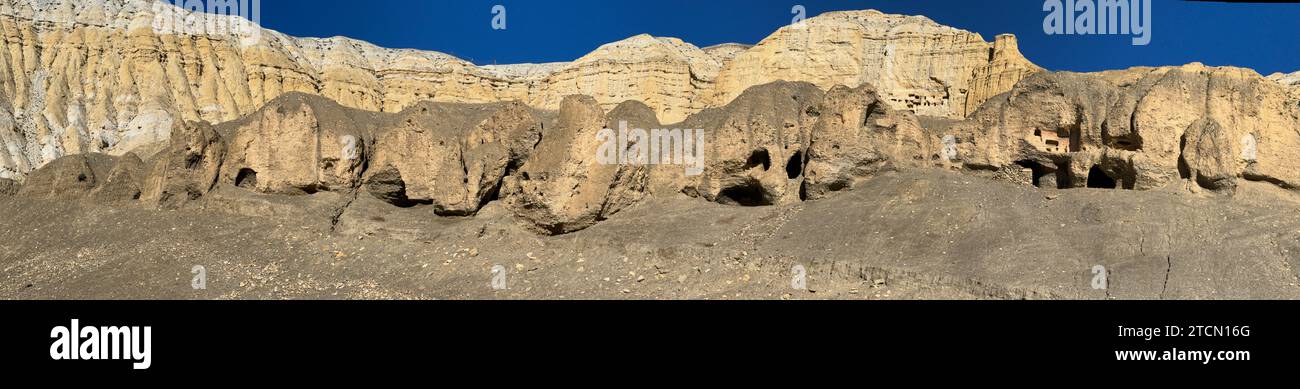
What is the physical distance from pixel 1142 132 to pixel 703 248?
32.4 ft

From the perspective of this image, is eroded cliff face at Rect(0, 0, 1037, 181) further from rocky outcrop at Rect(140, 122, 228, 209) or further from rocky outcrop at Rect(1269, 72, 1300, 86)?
rocky outcrop at Rect(140, 122, 228, 209)

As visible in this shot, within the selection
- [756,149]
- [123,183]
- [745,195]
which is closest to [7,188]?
[123,183]

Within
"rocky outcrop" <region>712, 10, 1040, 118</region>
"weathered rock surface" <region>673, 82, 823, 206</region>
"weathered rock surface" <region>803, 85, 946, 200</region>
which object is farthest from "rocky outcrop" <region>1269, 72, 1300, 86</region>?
"weathered rock surface" <region>673, 82, 823, 206</region>

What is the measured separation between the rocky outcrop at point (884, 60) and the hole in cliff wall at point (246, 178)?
32.2m

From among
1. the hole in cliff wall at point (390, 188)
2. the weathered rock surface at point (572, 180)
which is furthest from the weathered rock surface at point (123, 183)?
the weathered rock surface at point (572, 180)

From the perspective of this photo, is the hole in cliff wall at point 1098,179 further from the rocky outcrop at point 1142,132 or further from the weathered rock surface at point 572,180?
the weathered rock surface at point 572,180

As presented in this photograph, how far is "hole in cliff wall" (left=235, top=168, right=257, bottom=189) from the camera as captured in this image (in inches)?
958

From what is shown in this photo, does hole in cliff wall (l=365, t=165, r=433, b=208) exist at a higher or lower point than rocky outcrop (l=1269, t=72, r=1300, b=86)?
lower

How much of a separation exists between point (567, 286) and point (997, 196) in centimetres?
912

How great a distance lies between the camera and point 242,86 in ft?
181

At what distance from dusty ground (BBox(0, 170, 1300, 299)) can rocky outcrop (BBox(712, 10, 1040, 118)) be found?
92.0ft

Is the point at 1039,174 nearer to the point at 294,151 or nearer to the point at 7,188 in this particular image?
the point at 294,151

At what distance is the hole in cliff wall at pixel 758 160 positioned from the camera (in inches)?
913
